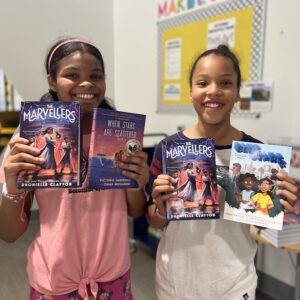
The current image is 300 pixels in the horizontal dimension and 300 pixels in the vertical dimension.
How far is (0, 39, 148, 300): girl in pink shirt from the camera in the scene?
94 cm

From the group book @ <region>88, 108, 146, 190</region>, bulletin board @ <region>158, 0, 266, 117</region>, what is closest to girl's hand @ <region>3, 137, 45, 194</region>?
book @ <region>88, 108, 146, 190</region>

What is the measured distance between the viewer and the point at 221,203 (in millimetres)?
1035

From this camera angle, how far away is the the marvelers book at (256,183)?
97cm

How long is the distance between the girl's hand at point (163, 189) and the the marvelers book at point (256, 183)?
0.18m

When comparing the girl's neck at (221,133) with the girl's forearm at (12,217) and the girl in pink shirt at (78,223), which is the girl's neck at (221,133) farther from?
the girl's forearm at (12,217)

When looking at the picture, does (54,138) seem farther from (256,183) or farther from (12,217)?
(256,183)

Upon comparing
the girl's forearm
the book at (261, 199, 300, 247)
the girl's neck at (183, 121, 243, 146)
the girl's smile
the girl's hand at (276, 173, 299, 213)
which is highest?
the girl's smile

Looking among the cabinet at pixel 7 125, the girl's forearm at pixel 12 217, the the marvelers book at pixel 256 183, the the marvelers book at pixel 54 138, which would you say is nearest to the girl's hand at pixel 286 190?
the the marvelers book at pixel 256 183

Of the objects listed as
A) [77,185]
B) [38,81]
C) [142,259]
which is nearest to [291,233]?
[77,185]

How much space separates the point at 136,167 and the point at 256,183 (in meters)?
0.36

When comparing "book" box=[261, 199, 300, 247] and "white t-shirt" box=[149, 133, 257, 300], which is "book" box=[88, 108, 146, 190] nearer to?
"white t-shirt" box=[149, 133, 257, 300]

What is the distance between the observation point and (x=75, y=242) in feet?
3.13

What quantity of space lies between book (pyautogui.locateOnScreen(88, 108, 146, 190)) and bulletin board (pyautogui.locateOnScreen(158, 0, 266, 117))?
2.80ft

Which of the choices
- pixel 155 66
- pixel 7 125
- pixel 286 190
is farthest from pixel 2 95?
pixel 286 190
